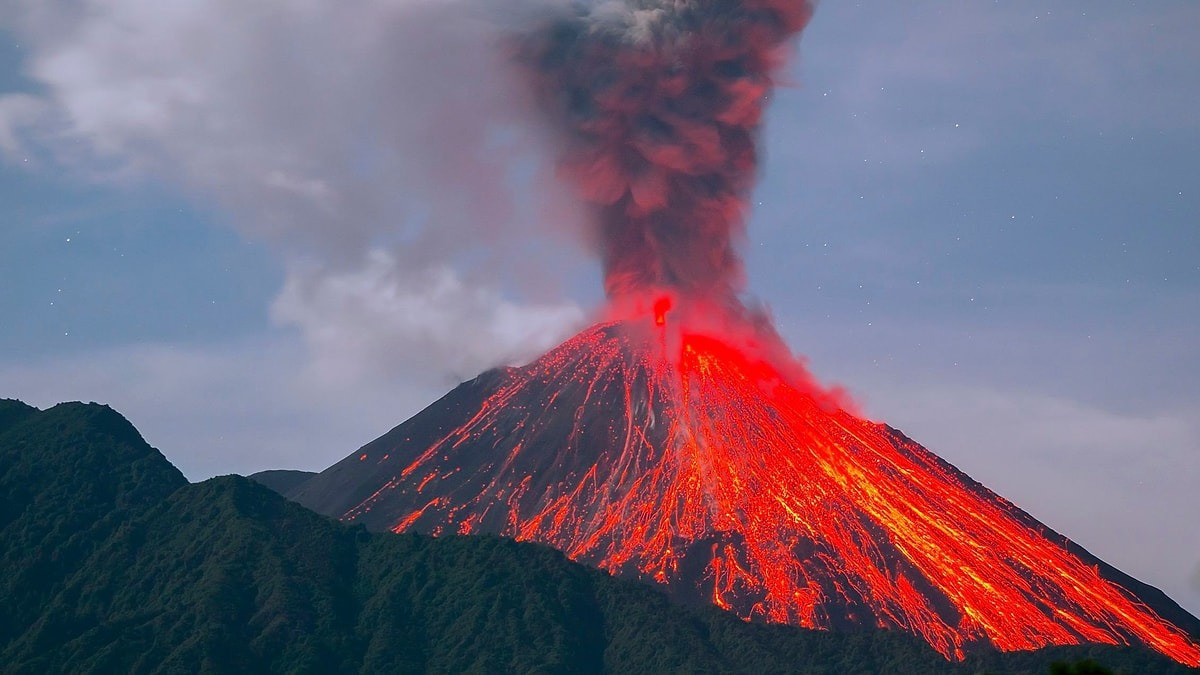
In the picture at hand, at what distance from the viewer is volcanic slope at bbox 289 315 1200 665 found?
5306 cm

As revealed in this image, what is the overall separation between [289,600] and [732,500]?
61.1 ft

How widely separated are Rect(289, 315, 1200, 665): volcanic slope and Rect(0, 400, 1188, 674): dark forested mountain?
2.46 metres

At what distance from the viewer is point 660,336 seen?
220 ft

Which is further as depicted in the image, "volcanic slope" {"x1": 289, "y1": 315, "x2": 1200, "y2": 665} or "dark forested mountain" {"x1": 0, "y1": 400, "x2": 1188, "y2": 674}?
"volcanic slope" {"x1": 289, "y1": 315, "x2": 1200, "y2": 665}

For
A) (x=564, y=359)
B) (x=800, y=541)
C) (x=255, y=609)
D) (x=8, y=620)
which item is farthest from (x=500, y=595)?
(x=564, y=359)

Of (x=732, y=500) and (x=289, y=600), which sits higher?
(x=732, y=500)

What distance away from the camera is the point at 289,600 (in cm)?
4891

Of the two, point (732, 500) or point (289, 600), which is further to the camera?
point (732, 500)

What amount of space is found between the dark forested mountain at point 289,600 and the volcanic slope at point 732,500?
2464mm

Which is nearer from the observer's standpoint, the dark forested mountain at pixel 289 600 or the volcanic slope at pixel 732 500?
the dark forested mountain at pixel 289 600

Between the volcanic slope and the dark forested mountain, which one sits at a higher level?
the volcanic slope

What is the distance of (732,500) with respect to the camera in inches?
2315

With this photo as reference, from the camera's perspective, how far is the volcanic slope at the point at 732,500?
53.1m

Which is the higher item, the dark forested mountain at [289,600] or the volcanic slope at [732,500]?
the volcanic slope at [732,500]
